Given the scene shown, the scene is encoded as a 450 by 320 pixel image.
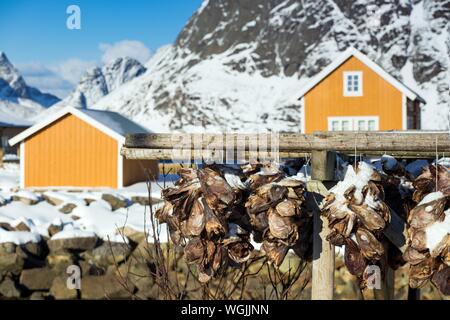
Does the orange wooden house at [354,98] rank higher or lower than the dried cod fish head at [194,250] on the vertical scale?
higher

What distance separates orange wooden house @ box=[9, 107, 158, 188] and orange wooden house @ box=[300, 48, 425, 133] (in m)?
8.35

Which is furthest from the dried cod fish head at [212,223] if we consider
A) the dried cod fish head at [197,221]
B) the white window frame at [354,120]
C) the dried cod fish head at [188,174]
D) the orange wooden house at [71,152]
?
the white window frame at [354,120]

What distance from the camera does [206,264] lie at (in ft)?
6.74

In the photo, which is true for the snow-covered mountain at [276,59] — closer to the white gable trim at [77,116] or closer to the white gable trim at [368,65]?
the white gable trim at [368,65]

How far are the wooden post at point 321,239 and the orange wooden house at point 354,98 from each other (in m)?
22.2

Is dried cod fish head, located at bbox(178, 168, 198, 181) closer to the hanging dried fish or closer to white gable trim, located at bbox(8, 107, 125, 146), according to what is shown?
the hanging dried fish

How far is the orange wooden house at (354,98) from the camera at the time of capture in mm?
24156

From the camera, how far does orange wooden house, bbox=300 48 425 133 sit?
24156 mm

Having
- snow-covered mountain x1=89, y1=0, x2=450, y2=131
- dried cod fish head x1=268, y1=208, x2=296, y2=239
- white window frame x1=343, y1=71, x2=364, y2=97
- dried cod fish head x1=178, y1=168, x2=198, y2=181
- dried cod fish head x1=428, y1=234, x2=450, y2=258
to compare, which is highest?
snow-covered mountain x1=89, y1=0, x2=450, y2=131

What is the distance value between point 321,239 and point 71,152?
63.7ft

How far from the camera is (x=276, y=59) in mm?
97000

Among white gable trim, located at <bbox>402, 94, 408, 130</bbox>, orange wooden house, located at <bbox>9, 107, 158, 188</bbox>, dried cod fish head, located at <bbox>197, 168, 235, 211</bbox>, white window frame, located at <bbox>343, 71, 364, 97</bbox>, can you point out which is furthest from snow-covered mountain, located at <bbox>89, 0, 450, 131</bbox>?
dried cod fish head, located at <bbox>197, 168, 235, 211</bbox>

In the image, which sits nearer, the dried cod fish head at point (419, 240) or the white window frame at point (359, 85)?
the dried cod fish head at point (419, 240)

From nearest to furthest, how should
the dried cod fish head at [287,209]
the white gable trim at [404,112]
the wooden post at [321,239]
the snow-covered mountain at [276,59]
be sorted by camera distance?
the dried cod fish head at [287,209] < the wooden post at [321,239] < the white gable trim at [404,112] < the snow-covered mountain at [276,59]
